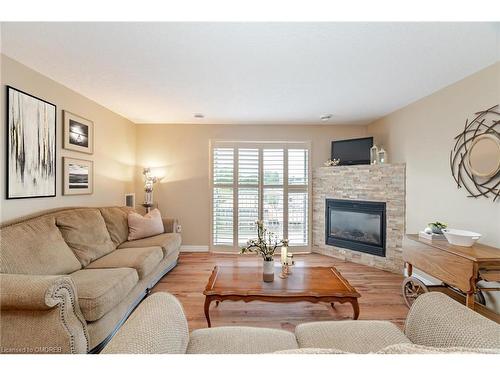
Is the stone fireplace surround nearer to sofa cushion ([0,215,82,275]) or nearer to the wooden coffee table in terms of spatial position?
the wooden coffee table

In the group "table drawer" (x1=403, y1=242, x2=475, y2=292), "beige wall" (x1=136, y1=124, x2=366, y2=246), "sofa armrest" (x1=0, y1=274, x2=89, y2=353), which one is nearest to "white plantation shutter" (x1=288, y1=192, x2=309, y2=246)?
"beige wall" (x1=136, y1=124, x2=366, y2=246)

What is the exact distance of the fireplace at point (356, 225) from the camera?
11.2 feet

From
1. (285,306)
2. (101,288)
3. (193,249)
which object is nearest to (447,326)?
(285,306)

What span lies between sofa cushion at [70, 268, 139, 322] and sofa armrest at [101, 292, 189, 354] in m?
0.68

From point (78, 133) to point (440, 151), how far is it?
4.42m

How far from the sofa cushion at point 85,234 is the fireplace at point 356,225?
3.37 meters

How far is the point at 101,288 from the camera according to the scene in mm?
1623

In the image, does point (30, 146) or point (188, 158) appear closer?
point (30, 146)

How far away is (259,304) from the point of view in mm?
2369

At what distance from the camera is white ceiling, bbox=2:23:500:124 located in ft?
5.17

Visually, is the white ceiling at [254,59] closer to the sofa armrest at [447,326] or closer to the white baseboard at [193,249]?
the sofa armrest at [447,326]

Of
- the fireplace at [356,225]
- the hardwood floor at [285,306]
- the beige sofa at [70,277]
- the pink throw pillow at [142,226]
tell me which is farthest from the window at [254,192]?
the beige sofa at [70,277]

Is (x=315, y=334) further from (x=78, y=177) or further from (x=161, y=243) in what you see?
(x=78, y=177)

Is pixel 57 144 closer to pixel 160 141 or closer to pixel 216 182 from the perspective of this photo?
pixel 160 141
